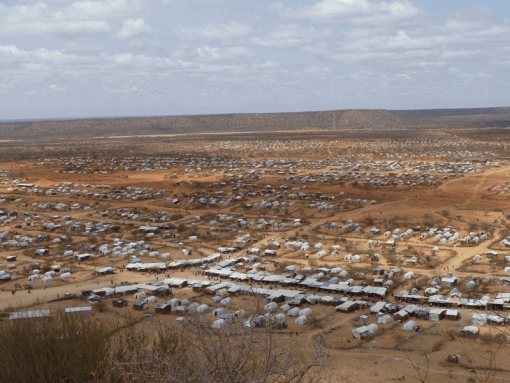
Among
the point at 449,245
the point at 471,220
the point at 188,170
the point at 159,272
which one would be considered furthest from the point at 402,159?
the point at 159,272

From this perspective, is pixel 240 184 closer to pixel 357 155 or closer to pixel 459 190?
pixel 459 190

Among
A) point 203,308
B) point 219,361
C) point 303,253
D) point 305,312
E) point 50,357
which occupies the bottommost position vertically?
point 303,253

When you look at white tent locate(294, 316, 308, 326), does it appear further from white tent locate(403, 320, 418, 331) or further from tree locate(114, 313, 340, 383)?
tree locate(114, 313, 340, 383)

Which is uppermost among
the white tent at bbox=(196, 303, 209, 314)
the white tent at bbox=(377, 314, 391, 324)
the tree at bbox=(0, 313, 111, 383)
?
the tree at bbox=(0, 313, 111, 383)

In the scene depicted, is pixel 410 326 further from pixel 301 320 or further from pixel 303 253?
pixel 303 253

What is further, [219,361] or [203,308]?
[203,308]

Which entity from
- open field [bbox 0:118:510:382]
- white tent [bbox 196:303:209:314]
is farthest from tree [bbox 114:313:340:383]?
white tent [bbox 196:303:209:314]

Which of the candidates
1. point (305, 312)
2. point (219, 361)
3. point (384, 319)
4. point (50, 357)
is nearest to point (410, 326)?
point (384, 319)

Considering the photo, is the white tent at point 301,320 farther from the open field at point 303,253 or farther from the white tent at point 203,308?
the white tent at point 203,308

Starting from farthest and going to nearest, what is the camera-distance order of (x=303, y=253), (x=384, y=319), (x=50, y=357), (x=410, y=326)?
(x=303, y=253), (x=384, y=319), (x=410, y=326), (x=50, y=357)
